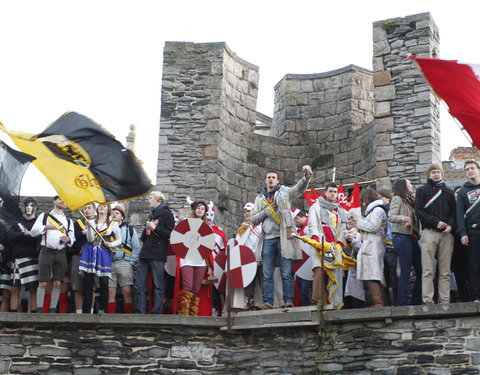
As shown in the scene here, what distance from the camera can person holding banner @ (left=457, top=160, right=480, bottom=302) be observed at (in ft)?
35.7

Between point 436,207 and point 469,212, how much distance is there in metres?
0.38

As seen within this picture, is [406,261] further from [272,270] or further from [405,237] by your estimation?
[272,270]

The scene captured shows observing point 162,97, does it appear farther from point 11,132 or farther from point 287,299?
point 287,299

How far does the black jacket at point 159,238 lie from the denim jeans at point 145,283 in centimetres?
8

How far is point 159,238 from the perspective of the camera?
1207cm

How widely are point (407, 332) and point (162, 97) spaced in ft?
26.9

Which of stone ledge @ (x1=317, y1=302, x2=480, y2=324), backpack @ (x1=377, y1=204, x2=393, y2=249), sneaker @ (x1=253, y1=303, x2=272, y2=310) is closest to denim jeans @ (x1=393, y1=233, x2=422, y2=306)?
backpack @ (x1=377, y1=204, x2=393, y2=249)

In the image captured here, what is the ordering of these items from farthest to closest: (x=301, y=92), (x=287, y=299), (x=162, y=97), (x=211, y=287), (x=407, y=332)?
(x=301, y=92) < (x=162, y=97) < (x=211, y=287) < (x=287, y=299) < (x=407, y=332)

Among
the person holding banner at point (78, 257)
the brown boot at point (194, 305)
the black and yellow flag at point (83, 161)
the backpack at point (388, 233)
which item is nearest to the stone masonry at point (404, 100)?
the backpack at point (388, 233)

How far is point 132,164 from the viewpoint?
12008 mm

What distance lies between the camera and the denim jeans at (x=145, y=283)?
11891 millimetres

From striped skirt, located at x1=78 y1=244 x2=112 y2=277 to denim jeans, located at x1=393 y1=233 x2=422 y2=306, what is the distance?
3.51m

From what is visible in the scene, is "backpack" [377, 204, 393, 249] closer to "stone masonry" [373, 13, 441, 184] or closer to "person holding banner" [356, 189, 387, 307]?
"person holding banner" [356, 189, 387, 307]

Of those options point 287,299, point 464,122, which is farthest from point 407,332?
point 464,122
